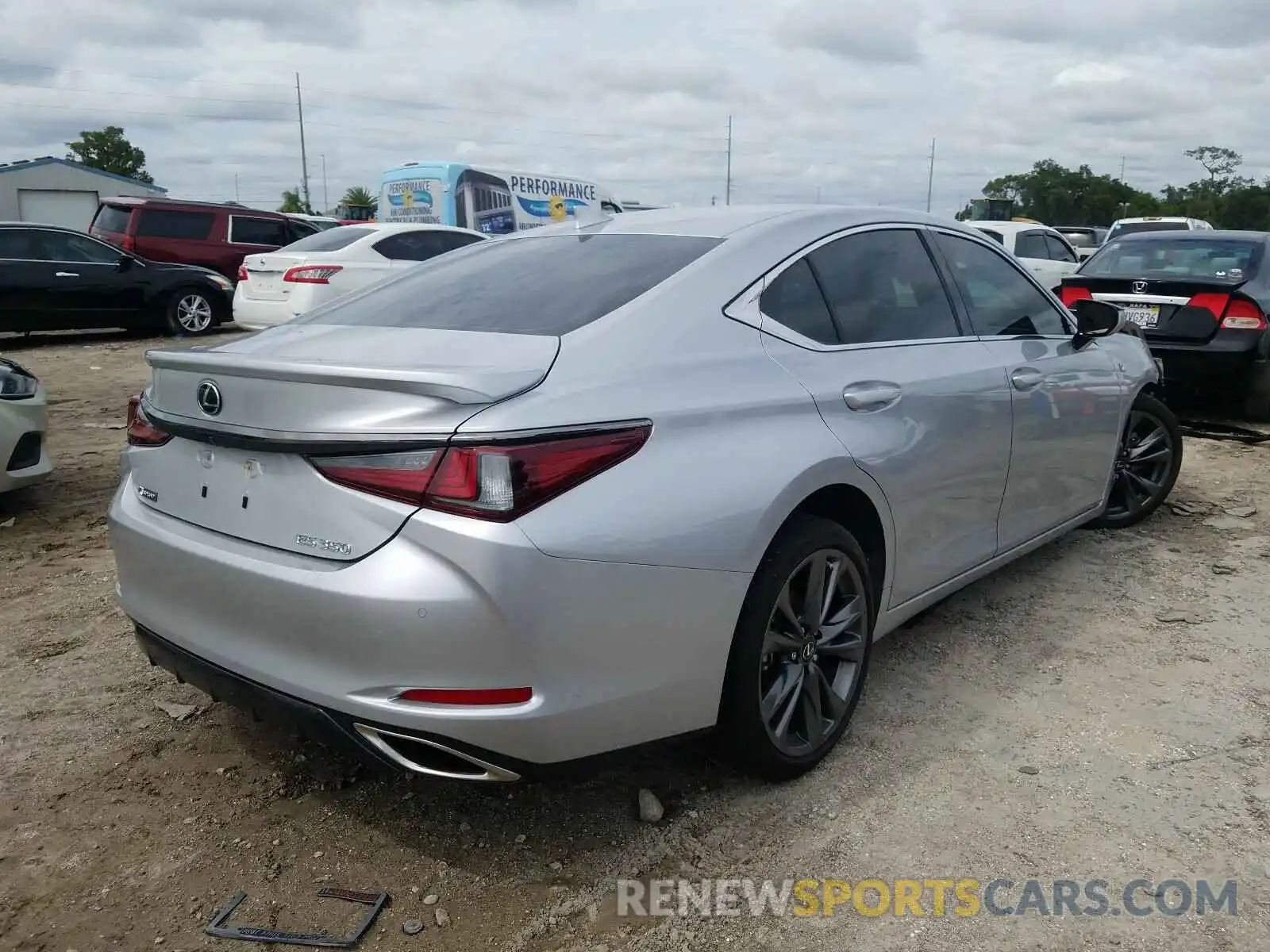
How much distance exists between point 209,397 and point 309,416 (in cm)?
37

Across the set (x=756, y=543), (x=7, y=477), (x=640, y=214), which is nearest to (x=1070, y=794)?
(x=756, y=543)

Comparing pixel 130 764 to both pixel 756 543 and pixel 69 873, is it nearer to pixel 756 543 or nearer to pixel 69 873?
pixel 69 873

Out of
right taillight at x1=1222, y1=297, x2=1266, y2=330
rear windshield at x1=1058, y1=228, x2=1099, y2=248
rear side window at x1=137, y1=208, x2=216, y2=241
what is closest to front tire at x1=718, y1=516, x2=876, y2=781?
right taillight at x1=1222, y1=297, x2=1266, y2=330

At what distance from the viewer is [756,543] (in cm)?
247

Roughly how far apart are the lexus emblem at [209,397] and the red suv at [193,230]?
47.6 feet

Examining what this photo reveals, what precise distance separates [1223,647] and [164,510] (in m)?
3.62

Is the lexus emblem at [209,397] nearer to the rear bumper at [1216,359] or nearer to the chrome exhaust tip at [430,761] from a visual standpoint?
the chrome exhaust tip at [430,761]

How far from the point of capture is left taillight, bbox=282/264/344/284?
1131 centimetres

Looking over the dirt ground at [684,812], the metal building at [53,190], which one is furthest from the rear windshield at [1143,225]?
the metal building at [53,190]

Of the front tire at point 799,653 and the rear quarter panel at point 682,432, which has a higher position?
the rear quarter panel at point 682,432

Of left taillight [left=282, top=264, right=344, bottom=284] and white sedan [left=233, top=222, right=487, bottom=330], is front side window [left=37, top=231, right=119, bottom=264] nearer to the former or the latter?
white sedan [left=233, top=222, right=487, bottom=330]

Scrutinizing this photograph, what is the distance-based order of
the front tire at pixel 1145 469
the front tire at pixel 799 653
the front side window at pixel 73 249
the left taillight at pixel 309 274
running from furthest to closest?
the front side window at pixel 73 249 < the left taillight at pixel 309 274 < the front tire at pixel 1145 469 < the front tire at pixel 799 653

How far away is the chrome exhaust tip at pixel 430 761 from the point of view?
85.6 inches

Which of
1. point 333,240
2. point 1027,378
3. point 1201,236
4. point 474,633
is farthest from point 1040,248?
point 474,633
